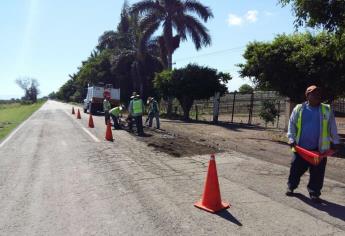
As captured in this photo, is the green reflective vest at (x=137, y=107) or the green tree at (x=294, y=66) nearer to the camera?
the green tree at (x=294, y=66)

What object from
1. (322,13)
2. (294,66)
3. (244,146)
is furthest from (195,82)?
(322,13)

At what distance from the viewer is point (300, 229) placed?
5.72 metres

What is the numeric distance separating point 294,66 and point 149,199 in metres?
10.1

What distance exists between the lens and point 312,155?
7023 mm

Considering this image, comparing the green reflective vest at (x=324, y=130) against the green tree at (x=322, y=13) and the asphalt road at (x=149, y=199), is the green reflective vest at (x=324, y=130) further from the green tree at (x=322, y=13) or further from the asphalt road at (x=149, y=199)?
the green tree at (x=322, y=13)

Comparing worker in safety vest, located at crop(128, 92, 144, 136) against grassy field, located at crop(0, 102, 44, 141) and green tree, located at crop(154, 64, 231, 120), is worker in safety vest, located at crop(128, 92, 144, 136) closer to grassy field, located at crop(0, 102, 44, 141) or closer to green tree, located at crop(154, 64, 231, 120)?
grassy field, located at crop(0, 102, 44, 141)

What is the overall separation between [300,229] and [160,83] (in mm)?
27627

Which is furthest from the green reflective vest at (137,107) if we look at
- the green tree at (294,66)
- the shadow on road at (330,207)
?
the shadow on road at (330,207)

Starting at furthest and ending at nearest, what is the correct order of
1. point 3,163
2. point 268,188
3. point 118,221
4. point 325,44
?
1. point 325,44
2. point 3,163
3. point 268,188
4. point 118,221

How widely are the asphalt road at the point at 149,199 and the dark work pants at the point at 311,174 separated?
219 mm

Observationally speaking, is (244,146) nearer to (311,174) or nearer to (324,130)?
(311,174)

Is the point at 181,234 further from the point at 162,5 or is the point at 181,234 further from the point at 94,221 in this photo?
the point at 162,5

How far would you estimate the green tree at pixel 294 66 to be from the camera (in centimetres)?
1437

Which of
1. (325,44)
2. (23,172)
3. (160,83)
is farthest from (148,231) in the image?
(160,83)
